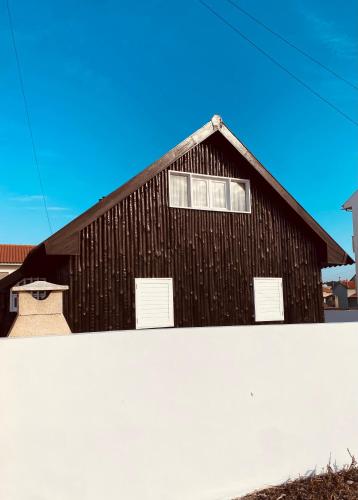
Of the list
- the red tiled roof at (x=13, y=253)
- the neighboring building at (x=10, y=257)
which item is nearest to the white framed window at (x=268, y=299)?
the neighboring building at (x=10, y=257)

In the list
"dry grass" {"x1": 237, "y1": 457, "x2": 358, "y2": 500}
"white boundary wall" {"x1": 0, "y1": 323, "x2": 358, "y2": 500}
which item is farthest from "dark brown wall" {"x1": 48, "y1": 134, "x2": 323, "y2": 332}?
"dry grass" {"x1": 237, "y1": 457, "x2": 358, "y2": 500}

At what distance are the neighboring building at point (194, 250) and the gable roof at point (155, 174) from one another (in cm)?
3

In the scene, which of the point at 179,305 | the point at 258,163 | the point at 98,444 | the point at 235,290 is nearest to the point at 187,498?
the point at 98,444

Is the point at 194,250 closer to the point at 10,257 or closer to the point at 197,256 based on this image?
the point at 197,256

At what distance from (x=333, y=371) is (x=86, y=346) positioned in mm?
3834

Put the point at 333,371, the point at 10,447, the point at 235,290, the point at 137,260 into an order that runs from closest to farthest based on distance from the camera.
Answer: the point at 10,447 < the point at 333,371 < the point at 137,260 < the point at 235,290

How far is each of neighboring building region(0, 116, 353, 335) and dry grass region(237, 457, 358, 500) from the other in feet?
18.5

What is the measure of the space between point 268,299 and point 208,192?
11.8ft

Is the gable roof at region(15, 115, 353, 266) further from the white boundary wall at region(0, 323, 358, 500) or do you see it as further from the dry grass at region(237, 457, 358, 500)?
the dry grass at region(237, 457, 358, 500)

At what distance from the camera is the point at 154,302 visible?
10.8 metres

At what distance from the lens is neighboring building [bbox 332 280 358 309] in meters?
59.8

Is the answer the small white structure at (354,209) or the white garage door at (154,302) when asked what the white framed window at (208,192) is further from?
the small white structure at (354,209)

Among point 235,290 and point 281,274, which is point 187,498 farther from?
point 281,274

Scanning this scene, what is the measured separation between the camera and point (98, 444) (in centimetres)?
457
